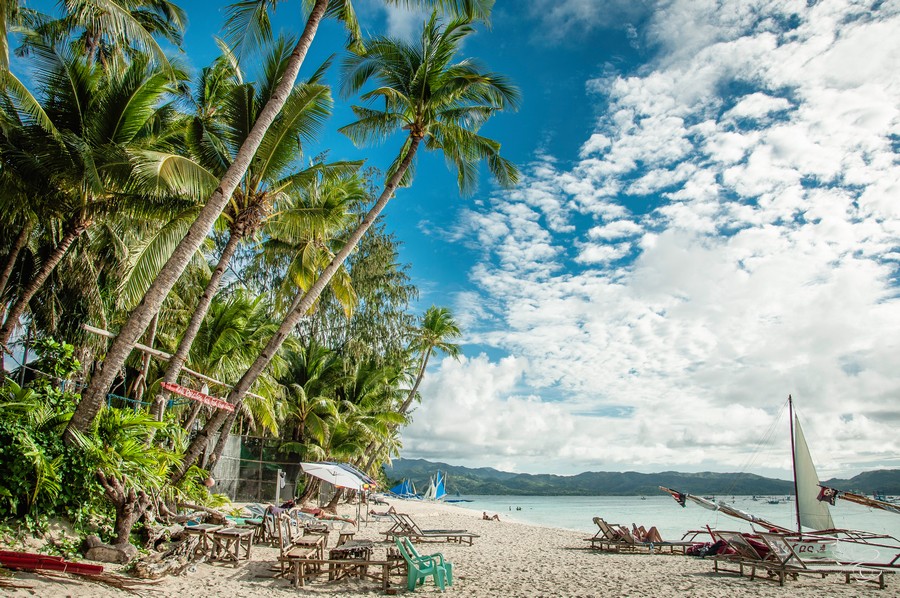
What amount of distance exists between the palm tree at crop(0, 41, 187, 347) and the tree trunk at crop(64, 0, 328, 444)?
2.57 meters

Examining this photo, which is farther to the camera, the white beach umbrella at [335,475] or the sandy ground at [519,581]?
the white beach umbrella at [335,475]

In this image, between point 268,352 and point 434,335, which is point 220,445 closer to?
point 268,352

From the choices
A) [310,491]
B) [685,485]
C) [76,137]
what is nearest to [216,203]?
[76,137]

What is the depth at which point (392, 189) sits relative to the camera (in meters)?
13.0

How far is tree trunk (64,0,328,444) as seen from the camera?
735 cm

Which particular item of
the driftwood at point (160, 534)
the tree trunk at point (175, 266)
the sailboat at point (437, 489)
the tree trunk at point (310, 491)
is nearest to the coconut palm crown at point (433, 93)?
the tree trunk at point (175, 266)

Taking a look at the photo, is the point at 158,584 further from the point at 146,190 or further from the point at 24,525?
the point at 146,190

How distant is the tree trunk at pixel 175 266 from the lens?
7.35 m

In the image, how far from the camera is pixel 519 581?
9.20 metres

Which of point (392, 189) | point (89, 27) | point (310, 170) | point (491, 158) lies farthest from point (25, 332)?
point (491, 158)

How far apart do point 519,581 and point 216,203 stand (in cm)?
797

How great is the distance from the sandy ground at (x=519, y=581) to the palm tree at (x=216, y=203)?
2.51 meters

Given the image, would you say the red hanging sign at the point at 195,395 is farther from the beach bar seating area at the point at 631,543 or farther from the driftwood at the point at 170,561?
the beach bar seating area at the point at 631,543

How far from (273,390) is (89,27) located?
1143 centimetres
